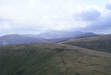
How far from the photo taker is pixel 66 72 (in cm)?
12075

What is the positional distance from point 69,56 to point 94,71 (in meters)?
50.2

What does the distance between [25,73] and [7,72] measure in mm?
22765

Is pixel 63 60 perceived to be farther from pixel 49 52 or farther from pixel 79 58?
pixel 49 52

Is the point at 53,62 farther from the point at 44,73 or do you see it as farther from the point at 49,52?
the point at 49,52

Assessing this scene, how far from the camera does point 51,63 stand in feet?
485

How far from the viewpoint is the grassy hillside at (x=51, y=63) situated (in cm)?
12425

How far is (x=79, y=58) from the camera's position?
157750 mm

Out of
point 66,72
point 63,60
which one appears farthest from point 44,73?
point 63,60

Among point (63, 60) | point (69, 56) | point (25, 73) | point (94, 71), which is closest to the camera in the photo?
point (94, 71)

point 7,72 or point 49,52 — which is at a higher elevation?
point 49,52

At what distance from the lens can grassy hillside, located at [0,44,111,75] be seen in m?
124

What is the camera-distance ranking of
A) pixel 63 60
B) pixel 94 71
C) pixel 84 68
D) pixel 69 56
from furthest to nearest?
pixel 69 56 → pixel 63 60 → pixel 84 68 → pixel 94 71

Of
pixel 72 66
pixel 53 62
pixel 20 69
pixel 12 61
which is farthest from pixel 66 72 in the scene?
pixel 12 61

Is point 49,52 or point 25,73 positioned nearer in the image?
point 25,73
